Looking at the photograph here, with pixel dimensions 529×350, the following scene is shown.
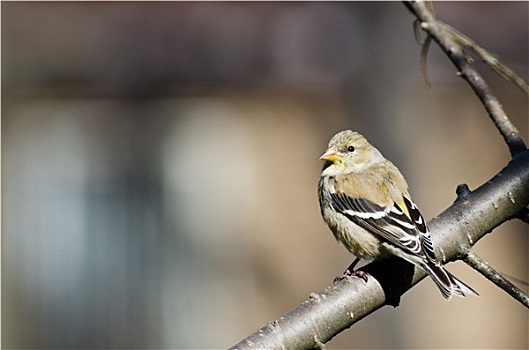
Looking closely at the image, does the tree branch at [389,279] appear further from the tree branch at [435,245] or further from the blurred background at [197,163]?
the blurred background at [197,163]

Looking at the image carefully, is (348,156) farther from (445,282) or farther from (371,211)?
(445,282)

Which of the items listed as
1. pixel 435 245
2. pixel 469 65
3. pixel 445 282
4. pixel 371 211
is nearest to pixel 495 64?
pixel 469 65

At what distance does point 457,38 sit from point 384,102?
3651 millimetres

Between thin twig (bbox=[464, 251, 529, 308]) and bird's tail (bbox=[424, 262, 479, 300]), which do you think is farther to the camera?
bird's tail (bbox=[424, 262, 479, 300])

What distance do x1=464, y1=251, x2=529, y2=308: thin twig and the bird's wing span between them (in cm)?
31

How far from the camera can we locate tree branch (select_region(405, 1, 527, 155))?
134 inches

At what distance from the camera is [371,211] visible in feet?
13.5

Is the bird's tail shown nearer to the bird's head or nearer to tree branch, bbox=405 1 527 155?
tree branch, bbox=405 1 527 155

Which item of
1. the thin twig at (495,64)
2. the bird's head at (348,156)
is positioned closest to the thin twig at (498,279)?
the thin twig at (495,64)

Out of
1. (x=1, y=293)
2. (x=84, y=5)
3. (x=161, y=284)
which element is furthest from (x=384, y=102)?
(x=1, y=293)

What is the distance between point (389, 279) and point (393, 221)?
35.5 inches

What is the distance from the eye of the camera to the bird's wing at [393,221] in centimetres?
341

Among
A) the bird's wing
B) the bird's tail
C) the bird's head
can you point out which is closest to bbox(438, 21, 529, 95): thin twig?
the bird's wing

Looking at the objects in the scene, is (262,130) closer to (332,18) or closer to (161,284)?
(332,18)
